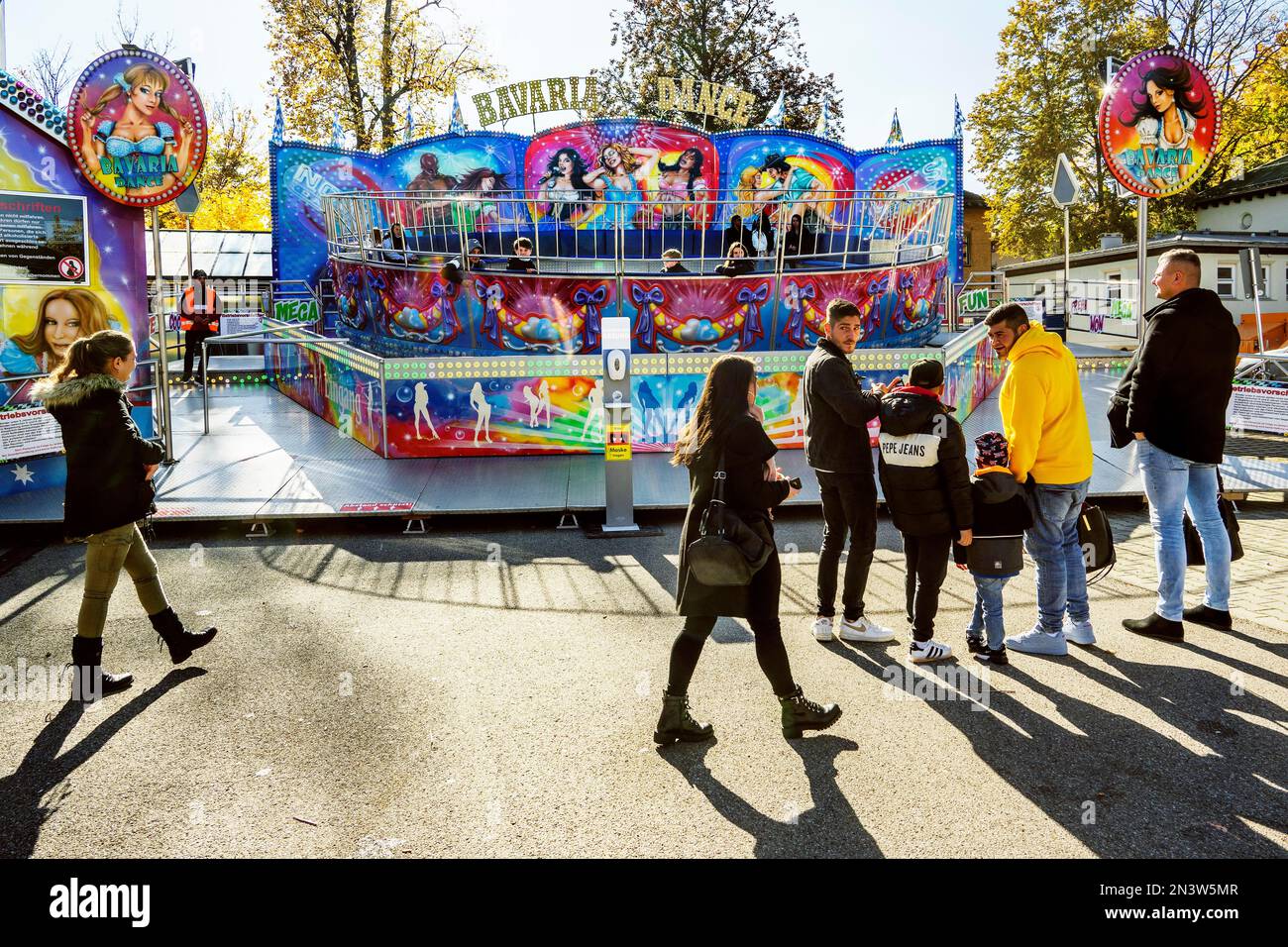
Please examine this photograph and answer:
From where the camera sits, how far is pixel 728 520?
4.30 metres

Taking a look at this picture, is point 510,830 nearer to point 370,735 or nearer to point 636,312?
point 370,735

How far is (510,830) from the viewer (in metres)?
3.78

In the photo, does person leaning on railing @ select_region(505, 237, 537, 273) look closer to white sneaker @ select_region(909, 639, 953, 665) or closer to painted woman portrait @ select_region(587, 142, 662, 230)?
painted woman portrait @ select_region(587, 142, 662, 230)

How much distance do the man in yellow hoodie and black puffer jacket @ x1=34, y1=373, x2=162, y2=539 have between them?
4.63 metres

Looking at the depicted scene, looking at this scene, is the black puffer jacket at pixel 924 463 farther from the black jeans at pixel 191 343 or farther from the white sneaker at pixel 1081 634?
the black jeans at pixel 191 343

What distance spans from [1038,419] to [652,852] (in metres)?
3.20

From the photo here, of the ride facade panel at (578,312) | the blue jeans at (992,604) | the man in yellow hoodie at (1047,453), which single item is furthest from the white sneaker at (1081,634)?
the ride facade panel at (578,312)

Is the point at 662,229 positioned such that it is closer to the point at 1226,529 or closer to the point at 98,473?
the point at 1226,529

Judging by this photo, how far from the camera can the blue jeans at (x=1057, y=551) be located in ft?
18.1

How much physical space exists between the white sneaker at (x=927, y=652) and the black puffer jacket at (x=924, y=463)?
646 mm

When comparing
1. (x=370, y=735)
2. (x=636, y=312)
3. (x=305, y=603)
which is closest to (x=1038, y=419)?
(x=370, y=735)

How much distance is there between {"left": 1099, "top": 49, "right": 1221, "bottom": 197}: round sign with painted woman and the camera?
944 cm

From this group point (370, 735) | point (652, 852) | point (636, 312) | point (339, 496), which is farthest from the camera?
point (636, 312)

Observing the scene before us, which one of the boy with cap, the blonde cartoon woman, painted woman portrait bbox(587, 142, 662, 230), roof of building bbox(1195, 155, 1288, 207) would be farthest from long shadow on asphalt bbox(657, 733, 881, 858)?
roof of building bbox(1195, 155, 1288, 207)
